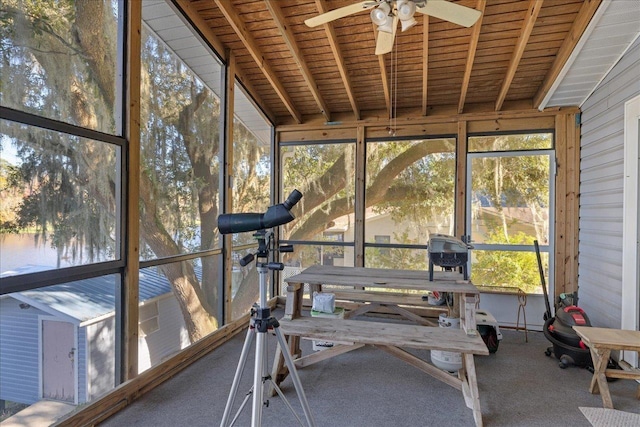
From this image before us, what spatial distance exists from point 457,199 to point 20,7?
4161 mm

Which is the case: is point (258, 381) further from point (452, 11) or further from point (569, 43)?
point (569, 43)

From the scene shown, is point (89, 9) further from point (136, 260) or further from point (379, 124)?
point (379, 124)

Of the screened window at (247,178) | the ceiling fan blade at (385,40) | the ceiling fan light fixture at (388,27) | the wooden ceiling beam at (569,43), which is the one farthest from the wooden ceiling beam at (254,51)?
the wooden ceiling beam at (569,43)

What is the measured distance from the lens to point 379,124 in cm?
438

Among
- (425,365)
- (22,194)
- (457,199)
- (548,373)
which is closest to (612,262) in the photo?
(548,373)

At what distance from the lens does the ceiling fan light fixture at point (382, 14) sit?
77.4 inches

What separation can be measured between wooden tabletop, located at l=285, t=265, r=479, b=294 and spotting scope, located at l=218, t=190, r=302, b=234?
1029mm

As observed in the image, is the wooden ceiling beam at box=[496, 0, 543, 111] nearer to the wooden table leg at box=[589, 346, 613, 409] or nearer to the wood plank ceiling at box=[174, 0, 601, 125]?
the wood plank ceiling at box=[174, 0, 601, 125]

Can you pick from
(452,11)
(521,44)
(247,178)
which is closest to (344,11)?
(452,11)

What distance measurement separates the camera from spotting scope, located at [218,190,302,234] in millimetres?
1511

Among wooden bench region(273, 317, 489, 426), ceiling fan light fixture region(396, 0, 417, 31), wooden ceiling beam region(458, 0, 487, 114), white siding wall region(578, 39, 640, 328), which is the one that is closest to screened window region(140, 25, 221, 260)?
wooden bench region(273, 317, 489, 426)

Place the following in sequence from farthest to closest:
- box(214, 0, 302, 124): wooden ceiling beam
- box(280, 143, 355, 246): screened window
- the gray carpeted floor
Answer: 1. box(280, 143, 355, 246): screened window
2. box(214, 0, 302, 124): wooden ceiling beam
3. the gray carpeted floor

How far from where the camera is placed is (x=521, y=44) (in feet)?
9.42

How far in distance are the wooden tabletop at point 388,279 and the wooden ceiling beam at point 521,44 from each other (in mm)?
2138
